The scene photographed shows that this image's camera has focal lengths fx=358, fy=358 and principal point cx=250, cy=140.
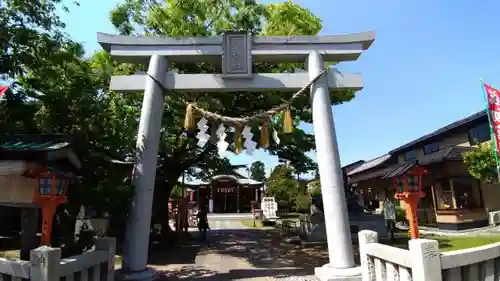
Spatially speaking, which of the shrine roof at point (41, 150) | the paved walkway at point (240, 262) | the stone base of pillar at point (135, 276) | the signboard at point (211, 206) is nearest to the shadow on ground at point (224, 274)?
the paved walkway at point (240, 262)

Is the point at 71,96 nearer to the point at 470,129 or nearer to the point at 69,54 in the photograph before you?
the point at 69,54

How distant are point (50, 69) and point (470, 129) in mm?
22185

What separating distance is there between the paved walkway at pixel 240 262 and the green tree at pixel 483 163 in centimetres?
896

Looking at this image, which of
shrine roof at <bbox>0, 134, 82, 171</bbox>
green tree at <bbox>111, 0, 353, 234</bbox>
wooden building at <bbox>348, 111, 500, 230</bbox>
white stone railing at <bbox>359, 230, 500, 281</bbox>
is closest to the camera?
white stone railing at <bbox>359, 230, 500, 281</bbox>

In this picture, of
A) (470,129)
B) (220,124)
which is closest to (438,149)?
(470,129)

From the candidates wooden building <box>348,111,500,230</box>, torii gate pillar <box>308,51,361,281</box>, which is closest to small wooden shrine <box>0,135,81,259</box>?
torii gate pillar <box>308,51,361,281</box>

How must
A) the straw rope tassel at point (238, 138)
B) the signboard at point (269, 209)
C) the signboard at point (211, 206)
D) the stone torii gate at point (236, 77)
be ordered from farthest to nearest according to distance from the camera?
the signboard at point (211, 206) → the signboard at point (269, 209) → the straw rope tassel at point (238, 138) → the stone torii gate at point (236, 77)

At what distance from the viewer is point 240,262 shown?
11180 millimetres

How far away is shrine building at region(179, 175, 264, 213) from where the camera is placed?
38.6m

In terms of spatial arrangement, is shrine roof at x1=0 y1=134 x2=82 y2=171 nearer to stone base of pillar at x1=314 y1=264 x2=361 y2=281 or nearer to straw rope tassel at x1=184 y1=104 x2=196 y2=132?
straw rope tassel at x1=184 y1=104 x2=196 y2=132

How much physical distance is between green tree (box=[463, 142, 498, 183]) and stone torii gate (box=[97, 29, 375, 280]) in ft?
35.1

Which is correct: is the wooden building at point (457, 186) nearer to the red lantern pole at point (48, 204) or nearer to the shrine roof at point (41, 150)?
the shrine roof at point (41, 150)

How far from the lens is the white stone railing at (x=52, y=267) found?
4.88 metres

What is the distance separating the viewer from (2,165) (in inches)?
262
